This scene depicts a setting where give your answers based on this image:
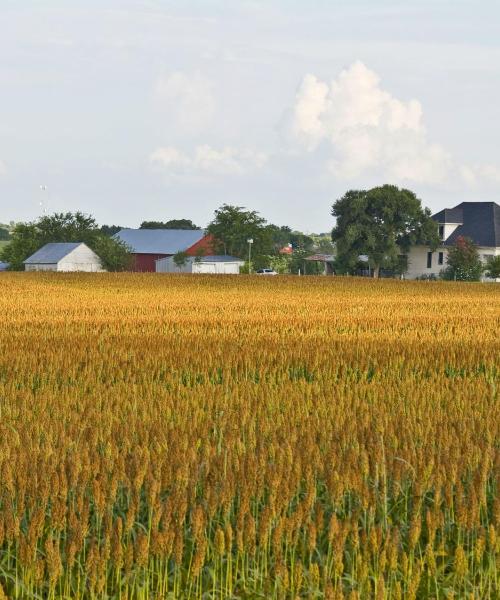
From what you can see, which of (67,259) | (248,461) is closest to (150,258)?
(67,259)

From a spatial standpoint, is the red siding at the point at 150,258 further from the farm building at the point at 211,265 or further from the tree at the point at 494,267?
the tree at the point at 494,267

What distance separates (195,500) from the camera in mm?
7582

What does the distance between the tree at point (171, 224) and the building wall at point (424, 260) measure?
74.2 metres

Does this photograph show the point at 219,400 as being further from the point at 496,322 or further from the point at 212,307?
the point at 212,307

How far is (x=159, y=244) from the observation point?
116 m

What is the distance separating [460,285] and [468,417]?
1973 inches

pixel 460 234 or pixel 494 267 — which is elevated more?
pixel 460 234

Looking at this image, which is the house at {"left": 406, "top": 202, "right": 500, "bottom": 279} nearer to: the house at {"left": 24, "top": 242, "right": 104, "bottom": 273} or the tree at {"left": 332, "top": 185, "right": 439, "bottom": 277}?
the tree at {"left": 332, "top": 185, "right": 439, "bottom": 277}

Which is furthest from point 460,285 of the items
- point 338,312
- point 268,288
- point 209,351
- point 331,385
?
point 331,385

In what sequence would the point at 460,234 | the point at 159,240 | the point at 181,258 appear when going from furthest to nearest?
the point at 159,240 < the point at 181,258 < the point at 460,234

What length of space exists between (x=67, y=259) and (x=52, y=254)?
3139 mm

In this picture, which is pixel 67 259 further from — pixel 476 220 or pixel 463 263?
pixel 463 263

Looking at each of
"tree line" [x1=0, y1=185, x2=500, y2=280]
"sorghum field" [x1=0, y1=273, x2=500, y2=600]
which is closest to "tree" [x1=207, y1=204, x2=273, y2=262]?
"tree line" [x1=0, y1=185, x2=500, y2=280]

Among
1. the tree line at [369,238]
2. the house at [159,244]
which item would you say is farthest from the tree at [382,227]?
the house at [159,244]
